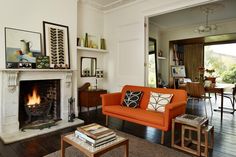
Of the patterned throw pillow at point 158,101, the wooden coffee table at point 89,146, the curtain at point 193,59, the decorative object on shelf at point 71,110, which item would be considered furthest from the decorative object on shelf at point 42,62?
the curtain at point 193,59

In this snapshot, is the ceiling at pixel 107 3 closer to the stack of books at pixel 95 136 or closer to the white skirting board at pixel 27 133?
the white skirting board at pixel 27 133

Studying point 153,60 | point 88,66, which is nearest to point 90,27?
point 88,66

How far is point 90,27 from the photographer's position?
4805 mm

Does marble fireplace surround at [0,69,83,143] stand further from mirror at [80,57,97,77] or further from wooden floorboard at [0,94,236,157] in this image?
mirror at [80,57,97,77]

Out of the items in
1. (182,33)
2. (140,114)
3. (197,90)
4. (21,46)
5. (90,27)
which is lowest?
(140,114)

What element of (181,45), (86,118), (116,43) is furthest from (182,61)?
(86,118)

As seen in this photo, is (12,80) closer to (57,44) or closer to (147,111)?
(57,44)

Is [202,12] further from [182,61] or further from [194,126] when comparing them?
[194,126]

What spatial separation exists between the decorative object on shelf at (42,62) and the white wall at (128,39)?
2.00 m

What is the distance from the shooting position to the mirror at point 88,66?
4.65 meters

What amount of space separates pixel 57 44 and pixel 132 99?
1.99 meters

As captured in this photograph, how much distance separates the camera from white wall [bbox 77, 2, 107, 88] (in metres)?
4.56

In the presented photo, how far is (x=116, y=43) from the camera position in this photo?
16.0 feet

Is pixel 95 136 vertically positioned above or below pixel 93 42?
below
